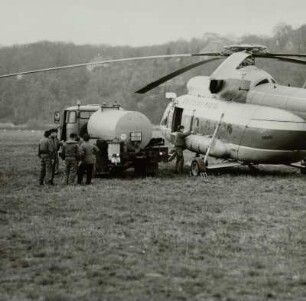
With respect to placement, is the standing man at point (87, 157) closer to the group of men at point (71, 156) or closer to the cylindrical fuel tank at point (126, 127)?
the group of men at point (71, 156)

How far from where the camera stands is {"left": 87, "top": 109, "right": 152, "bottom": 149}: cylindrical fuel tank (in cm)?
1798

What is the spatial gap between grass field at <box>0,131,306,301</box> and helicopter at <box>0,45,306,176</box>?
1855 millimetres

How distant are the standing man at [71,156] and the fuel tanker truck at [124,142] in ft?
5.93

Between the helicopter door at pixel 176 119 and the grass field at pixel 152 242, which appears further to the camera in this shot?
the helicopter door at pixel 176 119

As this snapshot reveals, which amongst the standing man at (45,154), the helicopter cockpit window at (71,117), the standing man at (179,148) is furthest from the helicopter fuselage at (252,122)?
the standing man at (45,154)

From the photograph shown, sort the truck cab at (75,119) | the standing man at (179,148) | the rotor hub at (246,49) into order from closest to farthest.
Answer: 1. the rotor hub at (246,49)
2. the standing man at (179,148)
3. the truck cab at (75,119)

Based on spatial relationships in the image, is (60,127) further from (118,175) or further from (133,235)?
(133,235)

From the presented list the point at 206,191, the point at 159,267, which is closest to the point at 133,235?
the point at 159,267

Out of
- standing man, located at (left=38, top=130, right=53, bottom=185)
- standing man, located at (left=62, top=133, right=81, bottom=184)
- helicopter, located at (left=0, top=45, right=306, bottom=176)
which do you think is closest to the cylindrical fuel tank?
helicopter, located at (left=0, top=45, right=306, bottom=176)

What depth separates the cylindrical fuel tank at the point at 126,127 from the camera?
708 inches

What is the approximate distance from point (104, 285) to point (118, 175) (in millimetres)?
12494

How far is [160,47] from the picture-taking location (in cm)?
17500

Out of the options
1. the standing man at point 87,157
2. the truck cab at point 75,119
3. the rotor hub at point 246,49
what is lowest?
the standing man at point 87,157

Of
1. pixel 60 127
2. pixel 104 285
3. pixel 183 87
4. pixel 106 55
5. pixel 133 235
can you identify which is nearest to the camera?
pixel 104 285
